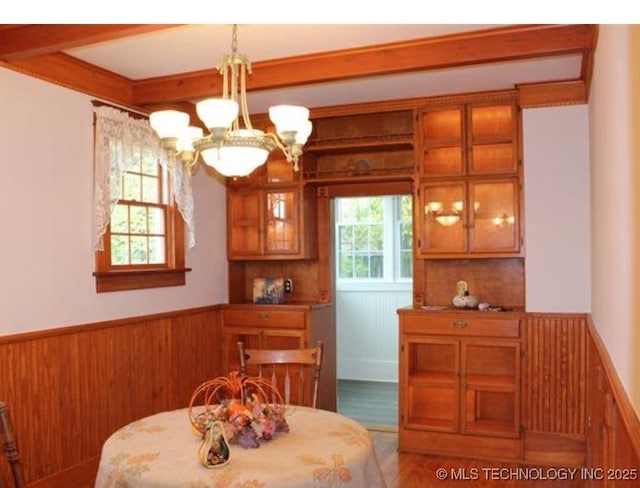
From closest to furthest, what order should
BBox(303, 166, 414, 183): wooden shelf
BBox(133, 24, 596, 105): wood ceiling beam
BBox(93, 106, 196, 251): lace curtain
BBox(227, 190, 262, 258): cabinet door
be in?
BBox(133, 24, 596, 105): wood ceiling beam, BBox(93, 106, 196, 251): lace curtain, BBox(303, 166, 414, 183): wooden shelf, BBox(227, 190, 262, 258): cabinet door

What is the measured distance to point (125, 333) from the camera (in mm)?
3914

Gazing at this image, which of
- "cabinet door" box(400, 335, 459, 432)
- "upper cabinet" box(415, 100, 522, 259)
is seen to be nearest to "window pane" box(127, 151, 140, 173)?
"upper cabinet" box(415, 100, 522, 259)

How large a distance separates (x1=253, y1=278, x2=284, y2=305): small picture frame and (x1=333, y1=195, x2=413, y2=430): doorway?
158 centimetres

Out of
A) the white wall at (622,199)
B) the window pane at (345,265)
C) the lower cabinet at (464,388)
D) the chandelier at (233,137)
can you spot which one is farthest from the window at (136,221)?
the white wall at (622,199)

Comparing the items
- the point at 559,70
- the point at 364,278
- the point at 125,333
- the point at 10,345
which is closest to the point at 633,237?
the point at 559,70

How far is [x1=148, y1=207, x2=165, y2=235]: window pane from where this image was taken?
4246 mm

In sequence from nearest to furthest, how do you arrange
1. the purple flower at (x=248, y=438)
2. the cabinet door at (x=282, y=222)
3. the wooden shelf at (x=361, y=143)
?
the purple flower at (x=248, y=438), the wooden shelf at (x=361, y=143), the cabinet door at (x=282, y=222)

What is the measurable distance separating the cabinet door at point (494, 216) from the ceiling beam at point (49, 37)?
259 centimetres

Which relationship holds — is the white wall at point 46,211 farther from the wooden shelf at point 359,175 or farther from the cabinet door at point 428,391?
the cabinet door at point 428,391

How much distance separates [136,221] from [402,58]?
6.87ft

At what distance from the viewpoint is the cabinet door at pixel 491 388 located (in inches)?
161

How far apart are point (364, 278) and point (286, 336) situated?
216cm

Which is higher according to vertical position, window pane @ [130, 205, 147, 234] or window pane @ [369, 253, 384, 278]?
window pane @ [130, 205, 147, 234]

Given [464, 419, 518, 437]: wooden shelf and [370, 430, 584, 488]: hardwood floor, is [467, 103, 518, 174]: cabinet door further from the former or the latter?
[370, 430, 584, 488]: hardwood floor
